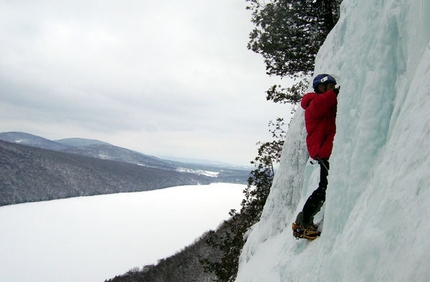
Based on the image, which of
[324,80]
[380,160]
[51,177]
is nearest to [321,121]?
[324,80]

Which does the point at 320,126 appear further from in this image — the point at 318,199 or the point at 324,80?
the point at 318,199

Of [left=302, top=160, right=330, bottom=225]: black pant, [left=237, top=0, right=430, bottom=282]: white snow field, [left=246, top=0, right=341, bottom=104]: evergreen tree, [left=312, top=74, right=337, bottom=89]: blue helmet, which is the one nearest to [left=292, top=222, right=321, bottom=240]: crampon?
[left=237, top=0, right=430, bottom=282]: white snow field

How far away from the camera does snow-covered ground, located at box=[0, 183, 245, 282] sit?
207 ft

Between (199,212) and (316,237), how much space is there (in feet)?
365

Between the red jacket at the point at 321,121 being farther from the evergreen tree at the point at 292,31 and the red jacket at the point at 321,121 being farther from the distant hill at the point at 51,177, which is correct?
the distant hill at the point at 51,177

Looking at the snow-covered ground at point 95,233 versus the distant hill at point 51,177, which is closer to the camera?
the snow-covered ground at point 95,233

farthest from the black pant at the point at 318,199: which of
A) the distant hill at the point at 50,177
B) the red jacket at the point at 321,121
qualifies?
the distant hill at the point at 50,177

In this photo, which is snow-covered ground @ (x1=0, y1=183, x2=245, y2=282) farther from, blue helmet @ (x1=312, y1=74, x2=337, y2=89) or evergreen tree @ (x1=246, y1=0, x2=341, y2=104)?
blue helmet @ (x1=312, y1=74, x2=337, y2=89)

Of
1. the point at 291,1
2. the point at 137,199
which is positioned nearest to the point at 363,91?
the point at 291,1

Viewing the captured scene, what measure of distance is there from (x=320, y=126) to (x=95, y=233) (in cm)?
9724

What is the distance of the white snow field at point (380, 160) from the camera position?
199 centimetres

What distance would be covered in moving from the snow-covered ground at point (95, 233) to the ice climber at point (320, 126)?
62.1 meters

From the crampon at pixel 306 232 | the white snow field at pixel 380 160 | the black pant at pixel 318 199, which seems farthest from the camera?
the crampon at pixel 306 232

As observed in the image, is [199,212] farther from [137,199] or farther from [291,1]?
[291,1]
